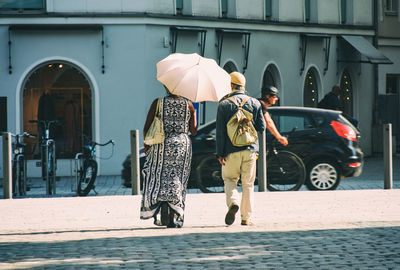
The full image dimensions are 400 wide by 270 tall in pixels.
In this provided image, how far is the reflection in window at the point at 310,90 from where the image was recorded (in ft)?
91.8

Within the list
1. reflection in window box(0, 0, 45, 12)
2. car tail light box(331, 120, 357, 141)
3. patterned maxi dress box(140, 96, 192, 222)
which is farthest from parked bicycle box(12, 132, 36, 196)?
reflection in window box(0, 0, 45, 12)

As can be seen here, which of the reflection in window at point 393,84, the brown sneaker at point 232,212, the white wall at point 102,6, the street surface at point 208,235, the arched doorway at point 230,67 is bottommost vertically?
the street surface at point 208,235

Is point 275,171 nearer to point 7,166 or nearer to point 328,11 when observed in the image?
point 7,166

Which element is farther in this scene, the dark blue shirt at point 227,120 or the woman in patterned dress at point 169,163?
the dark blue shirt at point 227,120

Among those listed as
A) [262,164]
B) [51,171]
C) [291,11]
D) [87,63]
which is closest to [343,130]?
[262,164]

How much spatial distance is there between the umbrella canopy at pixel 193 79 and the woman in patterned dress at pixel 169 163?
0.15m

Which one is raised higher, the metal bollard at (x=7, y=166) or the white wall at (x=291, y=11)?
the white wall at (x=291, y=11)

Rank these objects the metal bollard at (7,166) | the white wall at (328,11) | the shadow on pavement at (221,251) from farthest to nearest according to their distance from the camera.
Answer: the white wall at (328,11) < the metal bollard at (7,166) < the shadow on pavement at (221,251)

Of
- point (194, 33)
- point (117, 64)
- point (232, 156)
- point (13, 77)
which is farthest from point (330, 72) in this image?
point (232, 156)

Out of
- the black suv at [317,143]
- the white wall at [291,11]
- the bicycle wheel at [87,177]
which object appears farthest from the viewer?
the white wall at [291,11]

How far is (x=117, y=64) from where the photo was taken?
73.8ft

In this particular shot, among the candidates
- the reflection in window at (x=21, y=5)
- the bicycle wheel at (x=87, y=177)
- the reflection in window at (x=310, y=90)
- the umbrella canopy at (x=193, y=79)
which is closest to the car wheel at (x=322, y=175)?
the bicycle wheel at (x=87, y=177)

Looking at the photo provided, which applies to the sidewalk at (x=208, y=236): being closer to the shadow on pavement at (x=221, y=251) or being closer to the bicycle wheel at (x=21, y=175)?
the shadow on pavement at (x=221, y=251)

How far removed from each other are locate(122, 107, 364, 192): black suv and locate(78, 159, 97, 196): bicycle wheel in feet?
3.52
